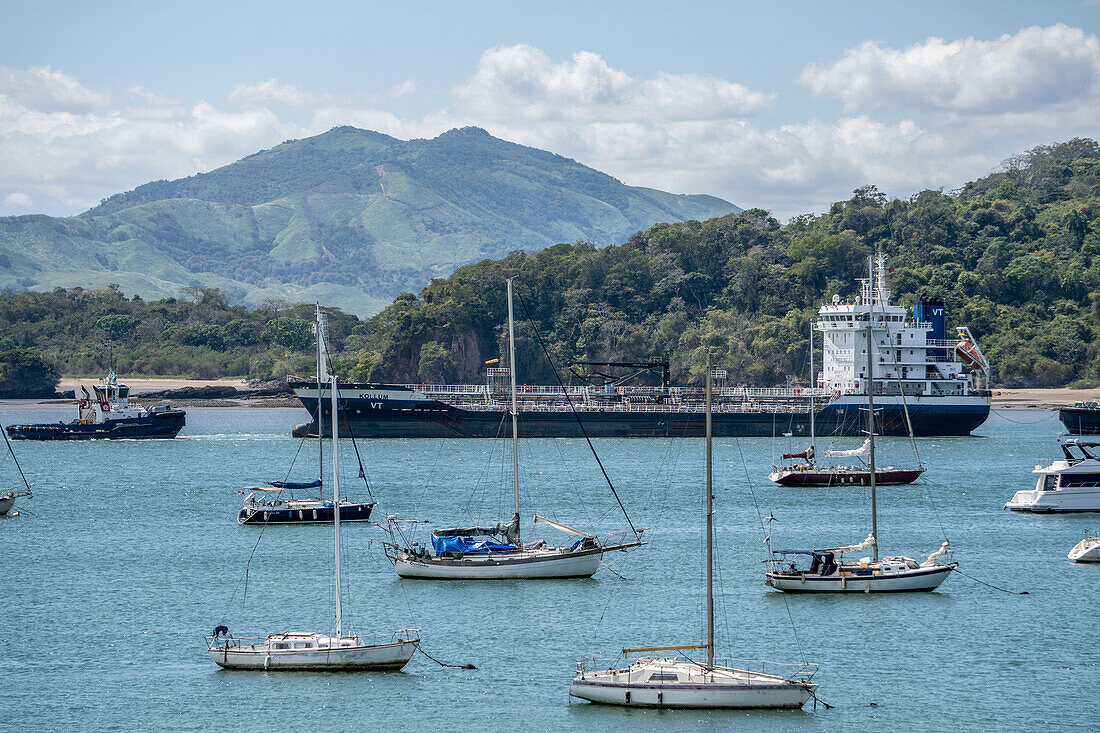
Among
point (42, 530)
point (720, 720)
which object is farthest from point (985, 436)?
point (720, 720)

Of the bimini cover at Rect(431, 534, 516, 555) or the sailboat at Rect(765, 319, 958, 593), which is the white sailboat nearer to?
the sailboat at Rect(765, 319, 958, 593)

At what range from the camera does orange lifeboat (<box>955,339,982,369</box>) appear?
94625mm

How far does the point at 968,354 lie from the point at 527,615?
70986mm

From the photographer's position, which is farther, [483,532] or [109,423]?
[109,423]

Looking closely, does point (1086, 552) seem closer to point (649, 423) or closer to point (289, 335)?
point (649, 423)

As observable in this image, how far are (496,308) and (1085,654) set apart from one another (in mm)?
118075

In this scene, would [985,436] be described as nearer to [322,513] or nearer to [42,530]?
[322,513]

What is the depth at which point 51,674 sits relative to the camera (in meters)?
27.0

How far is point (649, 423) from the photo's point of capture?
301 feet

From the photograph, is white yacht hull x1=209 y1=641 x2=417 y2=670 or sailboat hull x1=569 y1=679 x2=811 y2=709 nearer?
sailboat hull x1=569 y1=679 x2=811 y2=709

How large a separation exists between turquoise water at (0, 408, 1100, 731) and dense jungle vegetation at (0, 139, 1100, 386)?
77.8 m

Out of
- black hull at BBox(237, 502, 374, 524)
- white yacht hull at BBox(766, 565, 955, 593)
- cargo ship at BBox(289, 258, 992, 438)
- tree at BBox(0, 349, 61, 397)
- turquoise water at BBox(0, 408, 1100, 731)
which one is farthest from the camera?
tree at BBox(0, 349, 61, 397)

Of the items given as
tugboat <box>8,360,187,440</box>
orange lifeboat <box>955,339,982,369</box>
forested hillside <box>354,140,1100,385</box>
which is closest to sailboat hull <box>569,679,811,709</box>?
tugboat <box>8,360,187,440</box>

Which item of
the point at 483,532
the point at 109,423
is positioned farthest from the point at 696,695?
the point at 109,423
